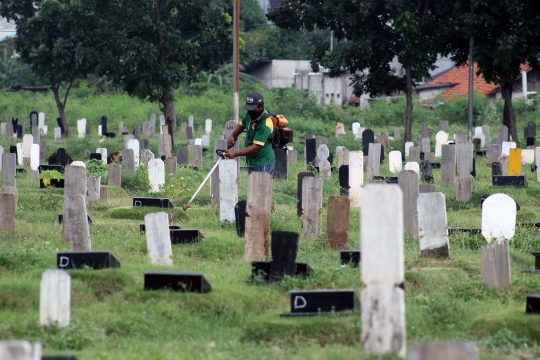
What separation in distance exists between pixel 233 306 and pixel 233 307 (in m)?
0.01

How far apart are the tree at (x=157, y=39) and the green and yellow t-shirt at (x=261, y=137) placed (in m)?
14.4

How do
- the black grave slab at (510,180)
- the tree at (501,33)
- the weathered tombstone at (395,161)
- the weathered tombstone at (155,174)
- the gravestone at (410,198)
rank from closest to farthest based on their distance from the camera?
1. the gravestone at (410,198)
2. the weathered tombstone at (155,174)
3. the black grave slab at (510,180)
4. the weathered tombstone at (395,161)
5. the tree at (501,33)

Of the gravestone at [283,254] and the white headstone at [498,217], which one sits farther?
the white headstone at [498,217]

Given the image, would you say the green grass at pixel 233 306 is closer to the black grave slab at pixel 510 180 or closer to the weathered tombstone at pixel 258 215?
the weathered tombstone at pixel 258 215

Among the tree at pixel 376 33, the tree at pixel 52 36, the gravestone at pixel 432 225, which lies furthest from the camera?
the tree at pixel 52 36

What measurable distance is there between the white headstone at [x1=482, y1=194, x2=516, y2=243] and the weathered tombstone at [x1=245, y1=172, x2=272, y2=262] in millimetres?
2492

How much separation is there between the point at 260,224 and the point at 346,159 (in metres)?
7.76

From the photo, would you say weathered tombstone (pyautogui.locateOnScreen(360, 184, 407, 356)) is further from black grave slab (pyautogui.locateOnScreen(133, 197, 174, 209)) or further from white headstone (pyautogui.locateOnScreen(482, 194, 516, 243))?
black grave slab (pyautogui.locateOnScreen(133, 197, 174, 209))

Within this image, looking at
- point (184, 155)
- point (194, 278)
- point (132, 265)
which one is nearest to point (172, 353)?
point (194, 278)

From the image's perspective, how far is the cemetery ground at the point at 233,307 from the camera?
693cm

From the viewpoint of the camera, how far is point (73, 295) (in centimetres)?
802

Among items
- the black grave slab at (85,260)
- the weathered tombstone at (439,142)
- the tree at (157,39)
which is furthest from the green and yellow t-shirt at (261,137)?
the tree at (157,39)

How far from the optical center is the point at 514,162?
18125 mm

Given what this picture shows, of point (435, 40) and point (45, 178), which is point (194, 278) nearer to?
point (45, 178)
